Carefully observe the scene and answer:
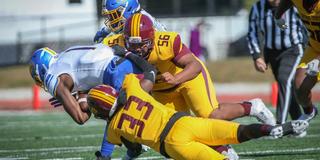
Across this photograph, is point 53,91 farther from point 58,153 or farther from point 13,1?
point 13,1

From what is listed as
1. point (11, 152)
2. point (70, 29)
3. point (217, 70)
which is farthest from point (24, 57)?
point (11, 152)

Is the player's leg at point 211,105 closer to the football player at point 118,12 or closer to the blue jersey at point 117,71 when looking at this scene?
the football player at point 118,12

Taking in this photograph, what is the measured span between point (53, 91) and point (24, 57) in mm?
19589

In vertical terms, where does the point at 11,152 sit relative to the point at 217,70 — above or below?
above

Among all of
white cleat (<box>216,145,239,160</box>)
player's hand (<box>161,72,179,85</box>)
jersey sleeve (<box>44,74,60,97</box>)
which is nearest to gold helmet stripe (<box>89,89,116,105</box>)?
jersey sleeve (<box>44,74,60,97</box>)

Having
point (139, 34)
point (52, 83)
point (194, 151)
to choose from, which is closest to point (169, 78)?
point (139, 34)

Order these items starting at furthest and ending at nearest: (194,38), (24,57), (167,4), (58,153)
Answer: (167,4)
(24,57)
(194,38)
(58,153)

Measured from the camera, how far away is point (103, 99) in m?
6.20

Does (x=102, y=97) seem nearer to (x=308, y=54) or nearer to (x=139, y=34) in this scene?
(x=139, y=34)

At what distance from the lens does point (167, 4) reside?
1100 inches

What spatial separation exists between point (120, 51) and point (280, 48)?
10.7 feet

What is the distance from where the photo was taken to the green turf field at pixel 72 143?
8172 mm

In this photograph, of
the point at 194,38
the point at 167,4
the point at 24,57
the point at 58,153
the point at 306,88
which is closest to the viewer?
the point at 306,88

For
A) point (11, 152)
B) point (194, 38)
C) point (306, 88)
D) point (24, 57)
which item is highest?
point (306, 88)
